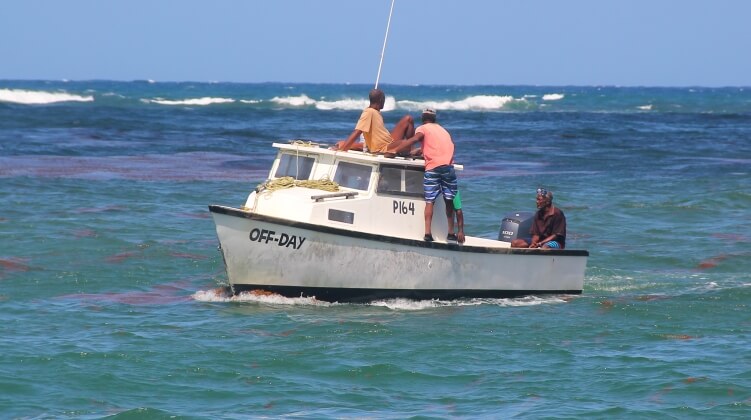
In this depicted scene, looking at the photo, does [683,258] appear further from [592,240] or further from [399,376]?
[399,376]

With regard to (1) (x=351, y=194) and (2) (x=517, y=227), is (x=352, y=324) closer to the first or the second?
(1) (x=351, y=194)

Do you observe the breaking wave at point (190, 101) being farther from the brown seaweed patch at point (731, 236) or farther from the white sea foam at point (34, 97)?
the brown seaweed patch at point (731, 236)

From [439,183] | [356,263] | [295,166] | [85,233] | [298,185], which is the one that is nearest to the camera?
[356,263]

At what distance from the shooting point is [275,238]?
1487cm

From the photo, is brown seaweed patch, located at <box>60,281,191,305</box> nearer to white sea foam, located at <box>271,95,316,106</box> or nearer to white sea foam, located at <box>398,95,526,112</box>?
white sea foam, located at <box>271,95,316,106</box>

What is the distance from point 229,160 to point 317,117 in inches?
1426

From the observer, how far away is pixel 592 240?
23.0 m

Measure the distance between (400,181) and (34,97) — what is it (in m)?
85.3

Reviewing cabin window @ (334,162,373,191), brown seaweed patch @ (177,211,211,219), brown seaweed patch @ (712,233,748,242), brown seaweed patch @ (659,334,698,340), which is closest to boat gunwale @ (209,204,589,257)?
cabin window @ (334,162,373,191)

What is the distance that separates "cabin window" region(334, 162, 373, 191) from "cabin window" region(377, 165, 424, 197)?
0.63 feet

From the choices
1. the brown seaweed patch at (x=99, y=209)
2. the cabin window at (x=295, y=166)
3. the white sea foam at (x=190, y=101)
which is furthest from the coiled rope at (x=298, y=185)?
the white sea foam at (x=190, y=101)

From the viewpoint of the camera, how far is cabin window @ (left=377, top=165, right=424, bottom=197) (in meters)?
15.5

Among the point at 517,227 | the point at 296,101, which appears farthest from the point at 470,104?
the point at 517,227

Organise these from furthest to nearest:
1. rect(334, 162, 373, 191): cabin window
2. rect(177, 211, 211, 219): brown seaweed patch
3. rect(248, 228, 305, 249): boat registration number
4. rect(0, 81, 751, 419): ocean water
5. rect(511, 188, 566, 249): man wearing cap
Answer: rect(177, 211, 211, 219): brown seaweed patch, rect(511, 188, 566, 249): man wearing cap, rect(334, 162, 373, 191): cabin window, rect(248, 228, 305, 249): boat registration number, rect(0, 81, 751, 419): ocean water
